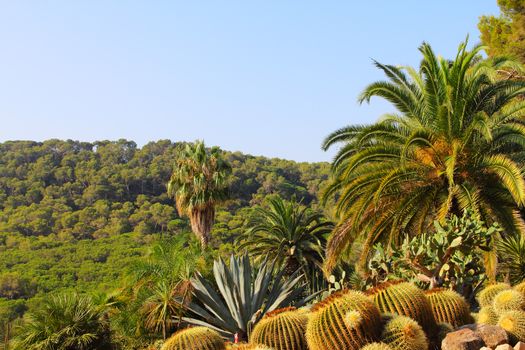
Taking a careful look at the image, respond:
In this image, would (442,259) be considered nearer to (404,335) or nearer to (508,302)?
(508,302)

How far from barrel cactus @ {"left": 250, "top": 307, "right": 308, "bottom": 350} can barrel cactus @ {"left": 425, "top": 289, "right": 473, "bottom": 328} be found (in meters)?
1.70

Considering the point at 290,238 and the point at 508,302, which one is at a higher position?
the point at 290,238

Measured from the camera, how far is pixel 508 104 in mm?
15430

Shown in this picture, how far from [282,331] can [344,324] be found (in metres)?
1.01

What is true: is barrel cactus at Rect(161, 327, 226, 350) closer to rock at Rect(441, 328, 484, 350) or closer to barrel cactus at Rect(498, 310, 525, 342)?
rock at Rect(441, 328, 484, 350)

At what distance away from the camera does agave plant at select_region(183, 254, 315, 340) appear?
13102mm

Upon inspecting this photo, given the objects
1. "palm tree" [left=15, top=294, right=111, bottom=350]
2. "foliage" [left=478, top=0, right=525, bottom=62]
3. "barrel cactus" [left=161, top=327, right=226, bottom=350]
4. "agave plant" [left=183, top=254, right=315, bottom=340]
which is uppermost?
"foliage" [left=478, top=0, right=525, bottom=62]

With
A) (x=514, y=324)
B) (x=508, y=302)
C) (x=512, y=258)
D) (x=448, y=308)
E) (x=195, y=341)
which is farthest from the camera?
(x=512, y=258)

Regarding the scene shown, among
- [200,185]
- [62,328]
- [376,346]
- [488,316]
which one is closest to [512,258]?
[488,316]

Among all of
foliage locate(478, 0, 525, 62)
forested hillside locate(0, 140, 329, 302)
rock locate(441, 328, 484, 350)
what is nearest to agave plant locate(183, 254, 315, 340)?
rock locate(441, 328, 484, 350)

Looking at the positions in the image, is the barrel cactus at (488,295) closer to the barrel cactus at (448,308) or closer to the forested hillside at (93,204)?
the barrel cactus at (448,308)

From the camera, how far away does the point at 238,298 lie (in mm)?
13242

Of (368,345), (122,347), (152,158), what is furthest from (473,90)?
(152,158)

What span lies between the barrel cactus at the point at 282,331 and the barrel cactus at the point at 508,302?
2.71 meters
